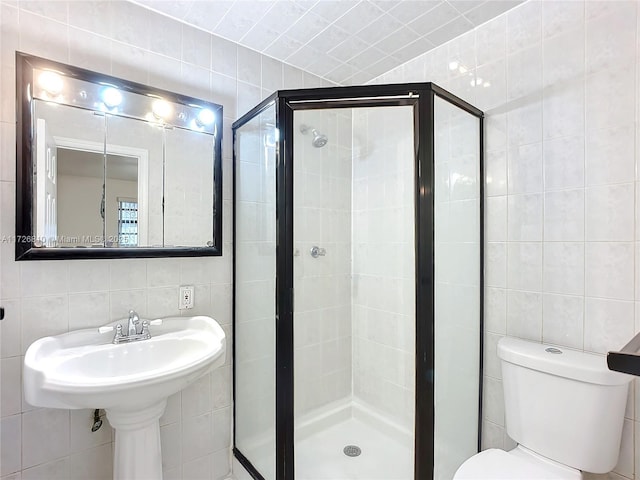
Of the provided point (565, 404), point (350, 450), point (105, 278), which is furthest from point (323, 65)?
point (350, 450)

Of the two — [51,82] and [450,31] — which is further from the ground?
[450,31]

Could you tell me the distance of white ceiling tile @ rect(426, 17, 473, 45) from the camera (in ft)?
5.34

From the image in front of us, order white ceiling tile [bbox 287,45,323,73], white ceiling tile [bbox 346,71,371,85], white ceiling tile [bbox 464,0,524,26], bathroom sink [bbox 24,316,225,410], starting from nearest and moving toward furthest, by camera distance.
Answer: bathroom sink [bbox 24,316,225,410], white ceiling tile [bbox 464,0,524,26], white ceiling tile [bbox 287,45,323,73], white ceiling tile [bbox 346,71,371,85]

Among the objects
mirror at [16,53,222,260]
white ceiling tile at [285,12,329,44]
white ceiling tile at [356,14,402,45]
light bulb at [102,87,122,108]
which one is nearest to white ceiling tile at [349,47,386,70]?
white ceiling tile at [356,14,402,45]

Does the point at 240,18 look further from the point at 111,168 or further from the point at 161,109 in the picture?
the point at 111,168

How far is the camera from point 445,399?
1450 millimetres

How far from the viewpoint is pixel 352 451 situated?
6.47 feet

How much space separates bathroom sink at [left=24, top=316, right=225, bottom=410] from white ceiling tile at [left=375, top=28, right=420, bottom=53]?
167 cm

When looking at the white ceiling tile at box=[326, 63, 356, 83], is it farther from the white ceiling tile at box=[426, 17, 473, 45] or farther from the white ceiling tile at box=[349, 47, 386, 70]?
the white ceiling tile at box=[426, 17, 473, 45]

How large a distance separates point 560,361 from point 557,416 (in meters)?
0.20

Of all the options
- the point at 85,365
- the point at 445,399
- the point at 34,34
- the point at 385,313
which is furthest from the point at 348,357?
the point at 34,34

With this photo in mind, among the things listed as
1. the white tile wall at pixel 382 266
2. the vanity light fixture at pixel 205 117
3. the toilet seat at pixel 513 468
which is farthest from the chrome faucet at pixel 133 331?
the toilet seat at pixel 513 468

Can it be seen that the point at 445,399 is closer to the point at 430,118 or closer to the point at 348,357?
the point at 348,357

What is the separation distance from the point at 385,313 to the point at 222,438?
112cm
